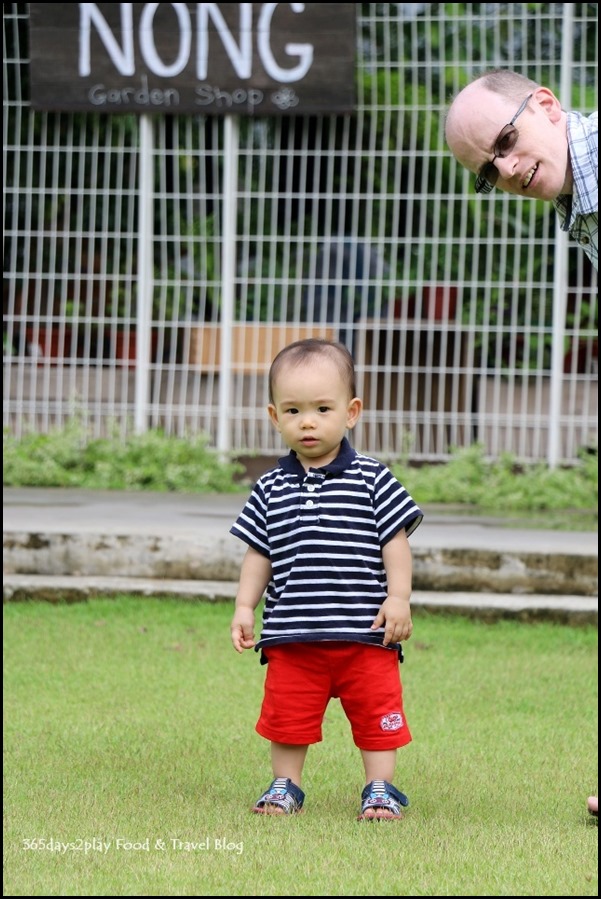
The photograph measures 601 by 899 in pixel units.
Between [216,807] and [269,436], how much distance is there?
6433 mm

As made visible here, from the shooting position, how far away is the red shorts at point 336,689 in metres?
3.25

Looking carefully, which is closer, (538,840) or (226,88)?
(538,840)

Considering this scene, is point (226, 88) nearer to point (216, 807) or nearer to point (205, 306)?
point (205, 306)

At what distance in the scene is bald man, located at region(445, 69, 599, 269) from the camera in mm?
2910

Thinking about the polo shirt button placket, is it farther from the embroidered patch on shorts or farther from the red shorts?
the embroidered patch on shorts

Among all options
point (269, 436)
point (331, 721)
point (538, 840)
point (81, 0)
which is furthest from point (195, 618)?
point (81, 0)

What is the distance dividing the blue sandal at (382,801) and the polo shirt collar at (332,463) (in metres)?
0.78

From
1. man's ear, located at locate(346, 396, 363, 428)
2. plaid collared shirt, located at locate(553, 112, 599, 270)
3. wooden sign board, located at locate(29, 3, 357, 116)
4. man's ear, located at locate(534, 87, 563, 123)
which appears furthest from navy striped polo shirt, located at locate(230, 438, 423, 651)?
wooden sign board, located at locate(29, 3, 357, 116)

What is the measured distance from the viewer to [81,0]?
942cm

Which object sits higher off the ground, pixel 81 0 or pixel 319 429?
pixel 81 0

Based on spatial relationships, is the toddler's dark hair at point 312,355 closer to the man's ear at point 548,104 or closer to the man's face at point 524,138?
the man's face at point 524,138

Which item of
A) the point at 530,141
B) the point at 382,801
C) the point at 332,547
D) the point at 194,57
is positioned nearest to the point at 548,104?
the point at 530,141

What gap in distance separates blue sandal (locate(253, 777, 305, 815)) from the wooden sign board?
22.3 ft

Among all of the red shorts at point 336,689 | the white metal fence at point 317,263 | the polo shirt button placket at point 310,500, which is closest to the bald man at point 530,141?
the polo shirt button placket at point 310,500
